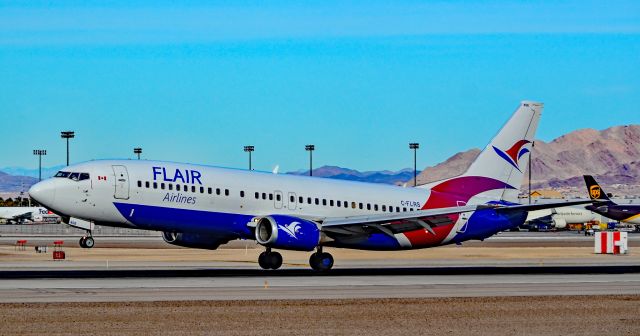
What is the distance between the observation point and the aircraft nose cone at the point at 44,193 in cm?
4966

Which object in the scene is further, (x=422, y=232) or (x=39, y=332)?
(x=422, y=232)

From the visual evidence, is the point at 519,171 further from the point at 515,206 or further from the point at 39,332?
the point at 39,332

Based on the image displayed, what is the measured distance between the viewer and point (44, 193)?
49.7 m

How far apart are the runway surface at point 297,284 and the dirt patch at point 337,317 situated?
2.41 meters

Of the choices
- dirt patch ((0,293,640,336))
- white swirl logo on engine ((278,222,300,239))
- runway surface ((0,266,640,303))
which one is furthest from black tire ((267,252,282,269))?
dirt patch ((0,293,640,336))

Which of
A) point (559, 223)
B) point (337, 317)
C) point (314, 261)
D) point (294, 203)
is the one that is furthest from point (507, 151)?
point (559, 223)

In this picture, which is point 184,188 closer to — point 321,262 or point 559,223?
point 321,262

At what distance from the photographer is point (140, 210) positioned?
2003 inches

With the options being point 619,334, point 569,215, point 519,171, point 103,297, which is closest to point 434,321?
point 619,334

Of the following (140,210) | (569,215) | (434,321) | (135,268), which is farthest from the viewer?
(569,215)

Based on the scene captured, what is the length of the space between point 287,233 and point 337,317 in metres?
19.8

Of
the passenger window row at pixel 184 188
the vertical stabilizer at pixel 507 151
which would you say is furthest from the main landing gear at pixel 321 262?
the vertical stabilizer at pixel 507 151

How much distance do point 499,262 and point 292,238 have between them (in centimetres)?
2005

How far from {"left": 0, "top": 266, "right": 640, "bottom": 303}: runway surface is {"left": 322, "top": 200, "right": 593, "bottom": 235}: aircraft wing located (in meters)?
2.17
